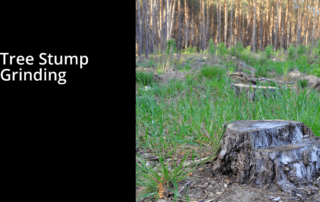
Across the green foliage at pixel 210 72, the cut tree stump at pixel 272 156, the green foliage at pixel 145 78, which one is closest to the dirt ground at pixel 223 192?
the cut tree stump at pixel 272 156

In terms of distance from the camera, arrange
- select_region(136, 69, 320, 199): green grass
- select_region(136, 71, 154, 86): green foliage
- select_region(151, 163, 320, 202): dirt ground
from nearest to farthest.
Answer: select_region(151, 163, 320, 202): dirt ground, select_region(136, 69, 320, 199): green grass, select_region(136, 71, 154, 86): green foliage

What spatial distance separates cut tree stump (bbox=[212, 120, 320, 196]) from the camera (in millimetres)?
1426

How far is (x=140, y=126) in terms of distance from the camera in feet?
7.74

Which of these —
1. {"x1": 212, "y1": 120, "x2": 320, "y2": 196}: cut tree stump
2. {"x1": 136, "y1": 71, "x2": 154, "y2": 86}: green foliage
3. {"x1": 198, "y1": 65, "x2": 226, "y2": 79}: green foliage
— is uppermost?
{"x1": 198, "y1": 65, "x2": 226, "y2": 79}: green foliage

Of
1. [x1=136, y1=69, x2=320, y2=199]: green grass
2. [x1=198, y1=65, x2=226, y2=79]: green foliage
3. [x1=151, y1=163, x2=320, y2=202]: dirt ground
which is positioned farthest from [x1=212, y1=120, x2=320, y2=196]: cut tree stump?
[x1=198, y1=65, x2=226, y2=79]: green foliage

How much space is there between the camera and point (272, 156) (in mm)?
1438

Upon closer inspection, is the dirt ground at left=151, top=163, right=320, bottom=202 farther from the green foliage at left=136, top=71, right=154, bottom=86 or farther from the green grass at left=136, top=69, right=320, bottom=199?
the green foliage at left=136, top=71, right=154, bottom=86

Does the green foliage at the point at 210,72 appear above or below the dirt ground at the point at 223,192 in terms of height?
above

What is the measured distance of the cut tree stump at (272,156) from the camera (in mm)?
1426

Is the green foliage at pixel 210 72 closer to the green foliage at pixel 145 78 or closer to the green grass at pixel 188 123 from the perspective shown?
the green foliage at pixel 145 78

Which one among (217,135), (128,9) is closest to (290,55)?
(217,135)

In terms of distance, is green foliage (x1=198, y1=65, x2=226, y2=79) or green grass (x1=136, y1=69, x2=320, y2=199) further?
green foliage (x1=198, y1=65, x2=226, y2=79)

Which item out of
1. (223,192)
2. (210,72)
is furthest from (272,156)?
(210,72)

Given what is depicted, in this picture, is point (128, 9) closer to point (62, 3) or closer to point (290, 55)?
point (62, 3)
